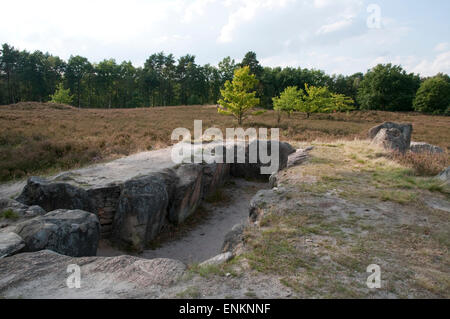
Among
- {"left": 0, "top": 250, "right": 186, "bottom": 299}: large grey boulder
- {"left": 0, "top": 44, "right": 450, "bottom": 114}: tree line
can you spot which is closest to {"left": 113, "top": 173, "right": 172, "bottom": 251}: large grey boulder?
{"left": 0, "top": 250, "right": 186, "bottom": 299}: large grey boulder

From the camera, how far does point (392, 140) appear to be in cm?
1246

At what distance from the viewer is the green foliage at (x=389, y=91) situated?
172 ft

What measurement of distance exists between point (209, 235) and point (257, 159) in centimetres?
655

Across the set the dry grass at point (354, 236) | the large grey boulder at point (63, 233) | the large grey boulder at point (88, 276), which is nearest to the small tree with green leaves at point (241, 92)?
the dry grass at point (354, 236)

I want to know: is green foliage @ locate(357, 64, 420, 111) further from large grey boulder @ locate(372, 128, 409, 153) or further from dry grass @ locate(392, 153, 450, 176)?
dry grass @ locate(392, 153, 450, 176)

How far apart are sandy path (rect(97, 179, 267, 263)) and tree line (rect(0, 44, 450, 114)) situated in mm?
42503

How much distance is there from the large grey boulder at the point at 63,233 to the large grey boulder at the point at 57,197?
175 centimetres

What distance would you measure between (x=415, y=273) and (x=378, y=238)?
3.40 ft

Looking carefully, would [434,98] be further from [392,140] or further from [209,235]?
[209,235]

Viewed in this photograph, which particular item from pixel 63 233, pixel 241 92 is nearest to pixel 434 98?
pixel 241 92

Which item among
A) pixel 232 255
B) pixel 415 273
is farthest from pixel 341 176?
pixel 232 255

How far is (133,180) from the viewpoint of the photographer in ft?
28.0

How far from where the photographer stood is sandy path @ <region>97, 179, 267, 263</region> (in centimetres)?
820
